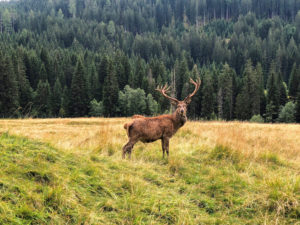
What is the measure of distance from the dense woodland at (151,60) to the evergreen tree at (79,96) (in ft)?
0.79

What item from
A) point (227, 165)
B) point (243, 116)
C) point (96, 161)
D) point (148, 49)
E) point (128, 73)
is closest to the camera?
point (96, 161)

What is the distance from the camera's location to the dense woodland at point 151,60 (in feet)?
190

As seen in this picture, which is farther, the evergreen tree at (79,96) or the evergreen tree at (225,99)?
the evergreen tree at (225,99)

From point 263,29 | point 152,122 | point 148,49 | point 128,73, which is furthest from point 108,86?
point 263,29

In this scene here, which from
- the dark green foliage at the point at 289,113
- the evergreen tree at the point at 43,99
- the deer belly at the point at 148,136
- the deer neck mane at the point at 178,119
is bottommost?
the dark green foliage at the point at 289,113

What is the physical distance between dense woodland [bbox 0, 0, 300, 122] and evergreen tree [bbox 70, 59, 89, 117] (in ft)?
0.79

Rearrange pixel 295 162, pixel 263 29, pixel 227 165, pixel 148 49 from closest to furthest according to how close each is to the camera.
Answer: pixel 227 165
pixel 295 162
pixel 148 49
pixel 263 29

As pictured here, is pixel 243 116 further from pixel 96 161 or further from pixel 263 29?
pixel 263 29

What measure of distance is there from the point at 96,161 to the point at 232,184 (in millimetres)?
3456

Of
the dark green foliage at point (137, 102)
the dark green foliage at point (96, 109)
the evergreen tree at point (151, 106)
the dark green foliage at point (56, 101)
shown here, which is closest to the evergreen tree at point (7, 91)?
the dark green foliage at point (56, 101)

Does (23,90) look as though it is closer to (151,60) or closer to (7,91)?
(7,91)

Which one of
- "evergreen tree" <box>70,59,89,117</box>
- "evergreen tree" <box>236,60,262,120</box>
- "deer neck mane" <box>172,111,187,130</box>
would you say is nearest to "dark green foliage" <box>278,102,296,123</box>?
"evergreen tree" <box>236,60,262,120</box>

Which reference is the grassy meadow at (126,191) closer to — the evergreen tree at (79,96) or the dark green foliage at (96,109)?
the dark green foliage at (96,109)

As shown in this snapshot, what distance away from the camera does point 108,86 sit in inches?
2361
